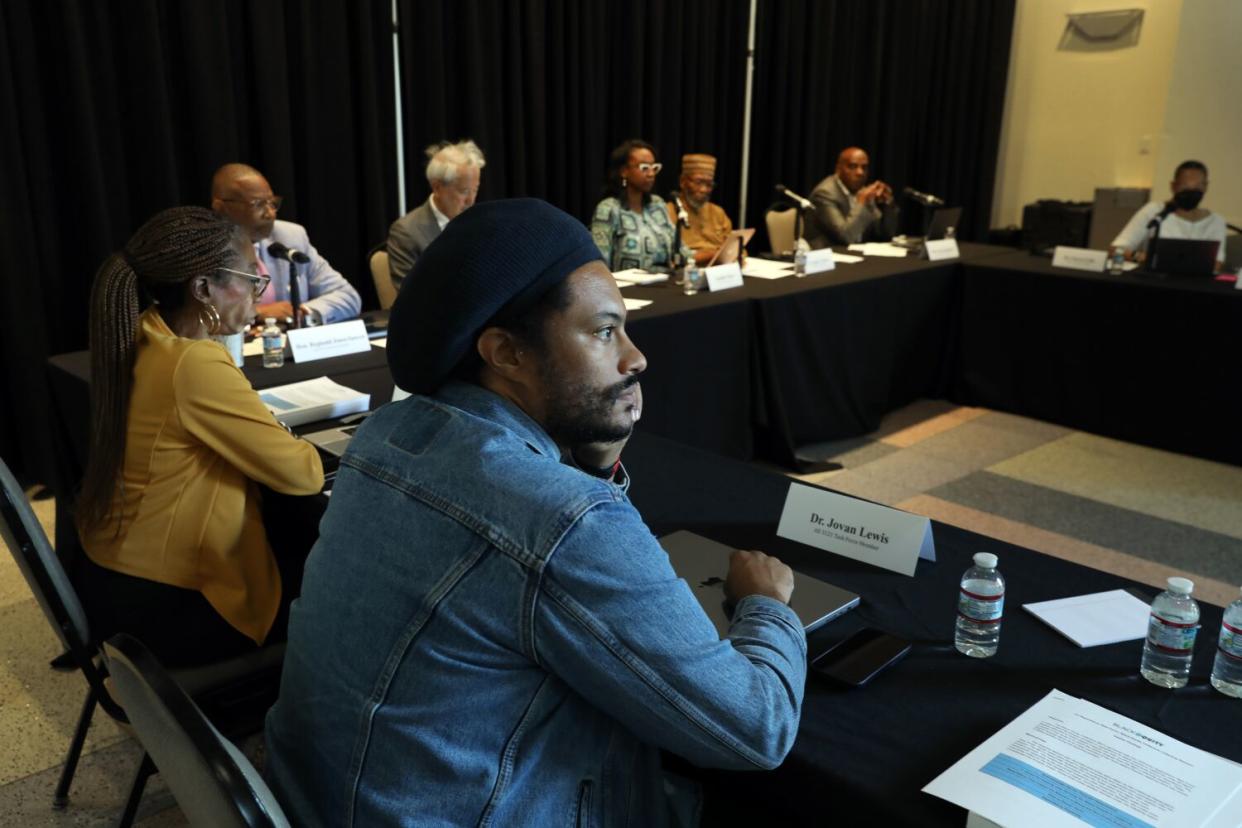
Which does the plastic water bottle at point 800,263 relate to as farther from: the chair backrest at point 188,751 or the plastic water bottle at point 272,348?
the chair backrest at point 188,751

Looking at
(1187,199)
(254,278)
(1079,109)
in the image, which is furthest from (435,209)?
(1079,109)

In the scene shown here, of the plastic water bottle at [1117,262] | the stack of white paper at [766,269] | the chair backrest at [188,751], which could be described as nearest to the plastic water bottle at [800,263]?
the stack of white paper at [766,269]

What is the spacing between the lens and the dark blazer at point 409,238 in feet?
11.4

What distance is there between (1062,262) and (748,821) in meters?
3.74

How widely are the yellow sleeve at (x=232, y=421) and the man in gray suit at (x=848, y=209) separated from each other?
11.6 ft

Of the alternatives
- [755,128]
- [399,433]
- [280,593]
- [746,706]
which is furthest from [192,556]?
[755,128]

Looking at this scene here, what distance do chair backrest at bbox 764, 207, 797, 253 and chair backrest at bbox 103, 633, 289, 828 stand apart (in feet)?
13.6

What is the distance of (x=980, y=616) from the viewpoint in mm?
1146

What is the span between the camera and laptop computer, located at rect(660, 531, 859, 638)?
3.92ft

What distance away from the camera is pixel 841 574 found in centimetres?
134

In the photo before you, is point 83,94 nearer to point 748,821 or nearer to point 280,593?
point 280,593

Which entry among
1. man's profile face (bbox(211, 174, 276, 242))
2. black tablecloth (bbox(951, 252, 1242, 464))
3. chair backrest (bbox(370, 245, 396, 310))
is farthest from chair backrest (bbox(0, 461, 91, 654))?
black tablecloth (bbox(951, 252, 1242, 464))

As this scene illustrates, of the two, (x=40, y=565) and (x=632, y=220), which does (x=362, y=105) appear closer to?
(x=632, y=220)

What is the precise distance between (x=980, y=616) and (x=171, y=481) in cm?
124
